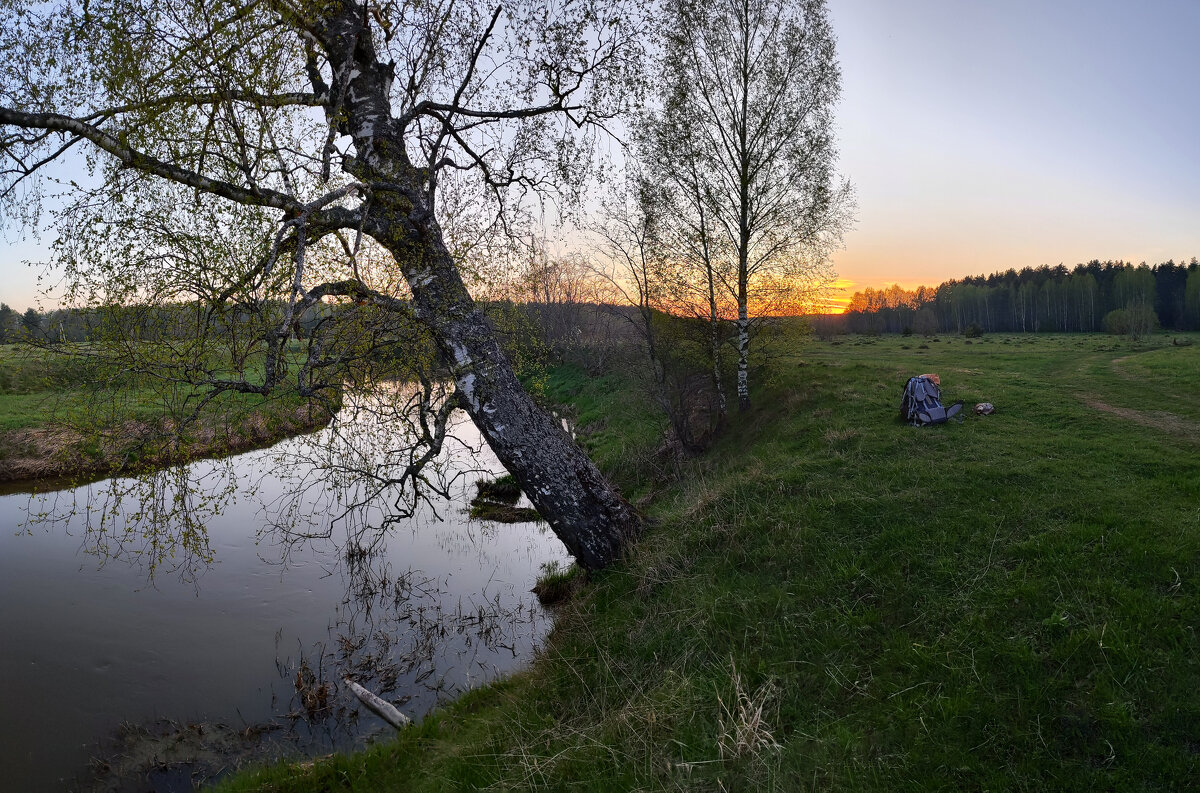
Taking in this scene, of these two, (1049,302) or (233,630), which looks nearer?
(233,630)

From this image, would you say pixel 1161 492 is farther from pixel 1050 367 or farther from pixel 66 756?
pixel 1050 367

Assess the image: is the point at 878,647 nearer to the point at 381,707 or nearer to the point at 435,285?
the point at 381,707

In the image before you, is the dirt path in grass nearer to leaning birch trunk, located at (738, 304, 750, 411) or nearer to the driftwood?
leaning birch trunk, located at (738, 304, 750, 411)

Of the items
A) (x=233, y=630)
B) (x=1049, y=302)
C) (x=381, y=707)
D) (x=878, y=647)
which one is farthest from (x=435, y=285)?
(x=1049, y=302)

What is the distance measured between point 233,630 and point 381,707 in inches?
149

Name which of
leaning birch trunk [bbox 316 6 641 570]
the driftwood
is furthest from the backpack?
the driftwood

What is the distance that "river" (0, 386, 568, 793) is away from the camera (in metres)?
6.56

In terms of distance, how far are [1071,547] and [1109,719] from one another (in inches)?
91.6

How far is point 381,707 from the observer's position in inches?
275

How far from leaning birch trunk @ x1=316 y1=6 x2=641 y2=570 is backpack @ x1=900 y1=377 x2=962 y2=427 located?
8.09 metres

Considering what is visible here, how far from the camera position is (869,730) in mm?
4559

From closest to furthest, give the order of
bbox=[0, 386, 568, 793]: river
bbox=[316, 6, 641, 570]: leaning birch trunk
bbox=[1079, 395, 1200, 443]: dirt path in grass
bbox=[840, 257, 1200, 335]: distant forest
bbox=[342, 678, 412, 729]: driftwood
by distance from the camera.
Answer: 1. bbox=[0, 386, 568, 793]: river
2. bbox=[342, 678, 412, 729]: driftwood
3. bbox=[316, 6, 641, 570]: leaning birch trunk
4. bbox=[1079, 395, 1200, 443]: dirt path in grass
5. bbox=[840, 257, 1200, 335]: distant forest

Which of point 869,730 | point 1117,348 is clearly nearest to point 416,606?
point 869,730

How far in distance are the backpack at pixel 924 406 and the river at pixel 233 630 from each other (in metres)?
7.64
